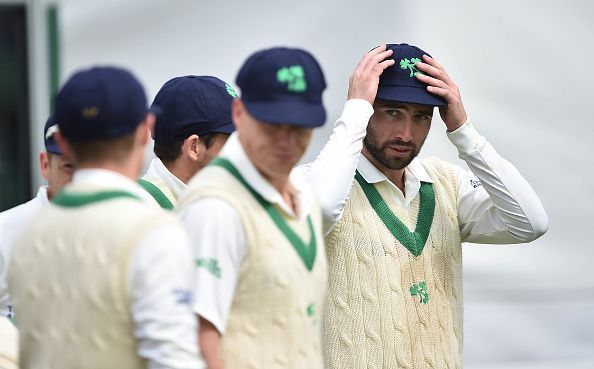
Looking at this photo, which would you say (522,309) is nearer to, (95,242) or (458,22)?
(458,22)

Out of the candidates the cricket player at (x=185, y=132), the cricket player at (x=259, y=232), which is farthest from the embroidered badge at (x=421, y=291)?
the cricket player at (x=259, y=232)

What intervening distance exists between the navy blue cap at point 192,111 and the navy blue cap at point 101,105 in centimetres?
91

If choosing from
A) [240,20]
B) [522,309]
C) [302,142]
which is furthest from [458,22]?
[302,142]

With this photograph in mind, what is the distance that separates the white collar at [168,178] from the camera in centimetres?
323

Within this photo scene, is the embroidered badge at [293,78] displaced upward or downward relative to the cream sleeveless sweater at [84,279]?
upward

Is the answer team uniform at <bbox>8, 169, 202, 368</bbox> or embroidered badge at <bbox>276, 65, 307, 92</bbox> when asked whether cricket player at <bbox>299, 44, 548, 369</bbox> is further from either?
team uniform at <bbox>8, 169, 202, 368</bbox>

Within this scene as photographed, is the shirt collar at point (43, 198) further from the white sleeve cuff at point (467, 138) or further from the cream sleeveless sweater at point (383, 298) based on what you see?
the white sleeve cuff at point (467, 138)

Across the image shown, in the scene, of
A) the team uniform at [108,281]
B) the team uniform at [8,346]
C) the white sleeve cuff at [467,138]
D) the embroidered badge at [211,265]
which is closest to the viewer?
the team uniform at [108,281]

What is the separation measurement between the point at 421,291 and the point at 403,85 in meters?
0.55

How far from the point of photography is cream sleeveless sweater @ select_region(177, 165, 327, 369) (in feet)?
8.08

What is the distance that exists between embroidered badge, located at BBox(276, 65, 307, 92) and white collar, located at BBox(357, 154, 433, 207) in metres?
0.89

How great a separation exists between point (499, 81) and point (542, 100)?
18 cm

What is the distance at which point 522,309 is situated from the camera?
14.8 feet

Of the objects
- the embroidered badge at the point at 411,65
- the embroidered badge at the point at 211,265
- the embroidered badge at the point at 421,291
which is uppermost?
the embroidered badge at the point at 411,65
